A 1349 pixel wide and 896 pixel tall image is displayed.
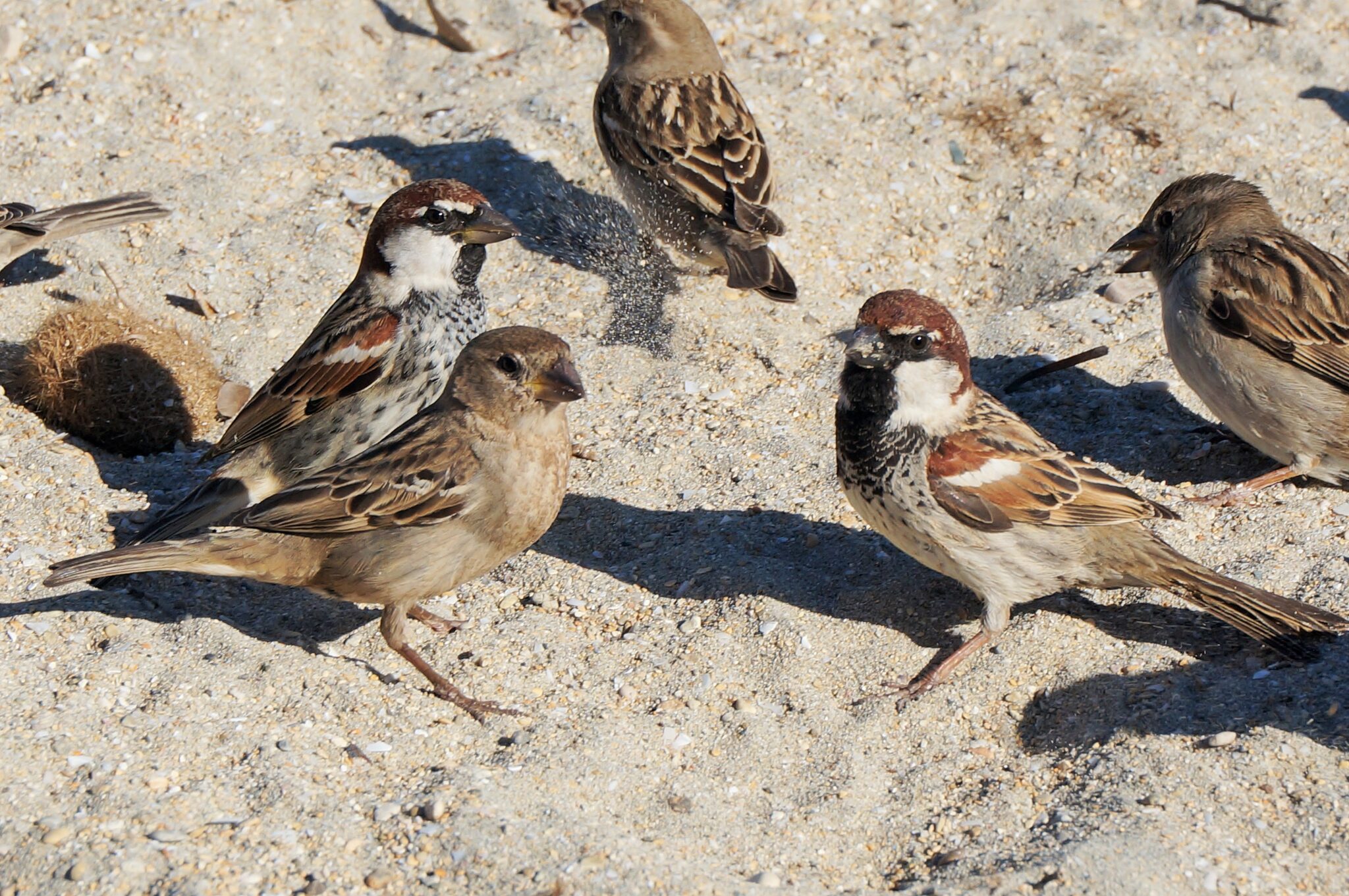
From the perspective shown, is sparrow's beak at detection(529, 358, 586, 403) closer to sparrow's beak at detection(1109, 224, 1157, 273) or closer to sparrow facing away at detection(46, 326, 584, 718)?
sparrow facing away at detection(46, 326, 584, 718)

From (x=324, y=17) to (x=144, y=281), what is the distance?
8.30 ft

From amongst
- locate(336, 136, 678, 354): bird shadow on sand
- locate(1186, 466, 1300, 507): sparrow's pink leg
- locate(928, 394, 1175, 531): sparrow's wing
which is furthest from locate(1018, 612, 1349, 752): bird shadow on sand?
locate(336, 136, 678, 354): bird shadow on sand

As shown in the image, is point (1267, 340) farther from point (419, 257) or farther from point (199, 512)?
point (199, 512)

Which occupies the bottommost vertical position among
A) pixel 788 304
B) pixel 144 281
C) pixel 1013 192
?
pixel 144 281

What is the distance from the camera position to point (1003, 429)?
4992 mm

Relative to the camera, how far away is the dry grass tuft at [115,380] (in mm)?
5914

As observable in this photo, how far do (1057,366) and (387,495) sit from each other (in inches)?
126

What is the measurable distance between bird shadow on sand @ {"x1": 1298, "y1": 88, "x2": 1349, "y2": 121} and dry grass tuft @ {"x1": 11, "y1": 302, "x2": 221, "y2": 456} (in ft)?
20.2

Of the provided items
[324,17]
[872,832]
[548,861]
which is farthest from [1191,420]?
[324,17]

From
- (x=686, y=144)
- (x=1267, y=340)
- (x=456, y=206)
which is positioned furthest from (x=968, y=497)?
(x=686, y=144)

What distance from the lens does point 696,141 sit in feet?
23.6

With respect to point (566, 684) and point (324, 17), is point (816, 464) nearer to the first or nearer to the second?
point (566, 684)

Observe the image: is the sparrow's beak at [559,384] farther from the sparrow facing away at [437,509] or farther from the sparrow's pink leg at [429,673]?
the sparrow's pink leg at [429,673]

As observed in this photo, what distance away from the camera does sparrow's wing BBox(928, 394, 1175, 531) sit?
4770 millimetres
